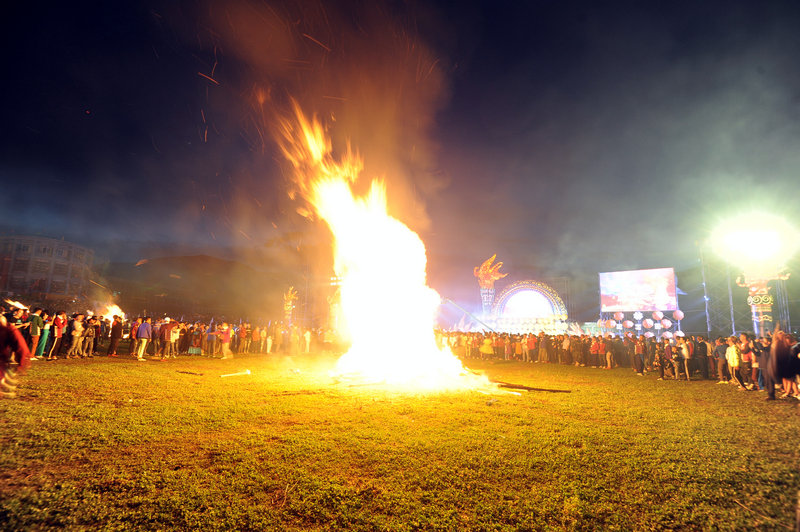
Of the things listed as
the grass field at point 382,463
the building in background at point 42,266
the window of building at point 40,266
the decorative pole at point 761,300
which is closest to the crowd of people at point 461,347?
the grass field at point 382,463

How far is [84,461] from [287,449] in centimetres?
311

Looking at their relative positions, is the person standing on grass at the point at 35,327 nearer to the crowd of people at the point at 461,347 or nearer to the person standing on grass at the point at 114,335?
the crowd of people at the point at 461,347

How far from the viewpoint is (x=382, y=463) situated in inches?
241

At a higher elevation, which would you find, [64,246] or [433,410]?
[64,246]

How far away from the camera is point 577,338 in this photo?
27172mm

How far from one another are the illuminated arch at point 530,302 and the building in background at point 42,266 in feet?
313

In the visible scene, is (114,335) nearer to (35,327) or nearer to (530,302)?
(35,327)

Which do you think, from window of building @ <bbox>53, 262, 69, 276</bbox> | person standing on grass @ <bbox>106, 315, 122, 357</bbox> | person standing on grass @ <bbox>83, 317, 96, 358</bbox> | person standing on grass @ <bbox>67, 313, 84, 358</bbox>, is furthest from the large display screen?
window of building @ <bbox>53, 262, 69, 276</bbox>

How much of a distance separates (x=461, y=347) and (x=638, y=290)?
38.7 m

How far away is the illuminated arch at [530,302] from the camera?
6638 centimetres

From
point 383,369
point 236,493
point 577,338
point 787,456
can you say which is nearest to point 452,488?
point 236,493

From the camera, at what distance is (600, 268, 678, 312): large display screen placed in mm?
52656

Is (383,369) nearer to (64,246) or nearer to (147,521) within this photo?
(147,521)

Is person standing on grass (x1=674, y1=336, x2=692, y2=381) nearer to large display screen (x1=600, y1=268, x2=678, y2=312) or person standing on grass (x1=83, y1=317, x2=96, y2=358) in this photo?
person standing on grass (x1=83, y1=317, x2=96, y2=358)
